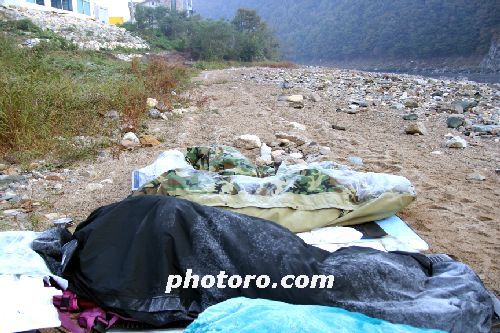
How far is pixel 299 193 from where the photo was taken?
2.45m

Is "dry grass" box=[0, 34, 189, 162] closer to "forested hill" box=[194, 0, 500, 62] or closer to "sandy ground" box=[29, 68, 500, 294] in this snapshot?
"sandy ground" box=[29, 68, 500, 294]

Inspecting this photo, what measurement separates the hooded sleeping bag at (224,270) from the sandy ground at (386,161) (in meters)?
0.58

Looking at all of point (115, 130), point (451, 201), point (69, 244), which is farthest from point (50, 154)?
point (451, 201)

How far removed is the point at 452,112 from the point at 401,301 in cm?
541

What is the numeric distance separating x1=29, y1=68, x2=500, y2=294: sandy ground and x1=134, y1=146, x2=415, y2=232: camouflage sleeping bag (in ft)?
0.99

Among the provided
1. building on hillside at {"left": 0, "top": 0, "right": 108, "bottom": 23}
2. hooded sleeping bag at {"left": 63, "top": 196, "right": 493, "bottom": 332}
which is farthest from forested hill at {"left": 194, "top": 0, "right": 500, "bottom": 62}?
hooded sleeping bag at {"left": 63, "top": 196, "right": 493, "bottom": 332}

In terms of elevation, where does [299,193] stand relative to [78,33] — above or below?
below

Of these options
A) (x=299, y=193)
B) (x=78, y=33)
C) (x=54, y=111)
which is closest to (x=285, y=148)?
(x=299, y=193)

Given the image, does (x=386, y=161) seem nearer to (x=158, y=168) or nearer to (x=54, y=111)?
(x=158, y=168)

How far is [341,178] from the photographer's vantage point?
2629mm

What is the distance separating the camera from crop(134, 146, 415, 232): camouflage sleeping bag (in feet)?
7.58

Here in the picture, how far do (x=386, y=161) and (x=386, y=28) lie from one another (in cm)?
3756

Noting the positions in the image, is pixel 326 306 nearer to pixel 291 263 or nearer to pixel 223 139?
pixel 291 263

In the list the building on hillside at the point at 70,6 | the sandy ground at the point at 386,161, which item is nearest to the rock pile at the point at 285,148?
the sandy ground at the point at 386,161
